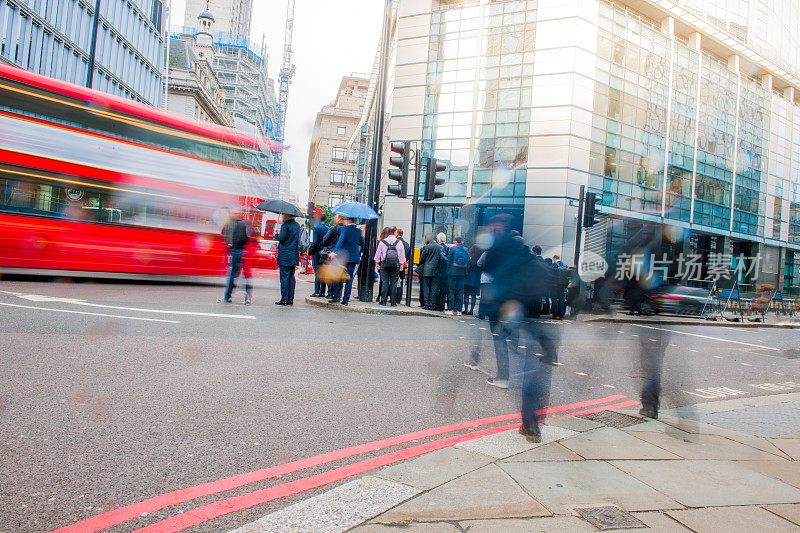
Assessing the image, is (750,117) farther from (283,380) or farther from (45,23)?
(45,23)

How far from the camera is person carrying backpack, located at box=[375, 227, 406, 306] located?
1139 centimetres

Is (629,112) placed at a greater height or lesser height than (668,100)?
lesser

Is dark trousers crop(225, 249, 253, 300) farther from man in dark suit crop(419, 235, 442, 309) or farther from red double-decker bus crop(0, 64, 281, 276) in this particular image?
man in dark suit crop(419, 235, 442, 309)

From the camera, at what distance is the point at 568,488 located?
9.14ft

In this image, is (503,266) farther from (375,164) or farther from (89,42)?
(89,42)

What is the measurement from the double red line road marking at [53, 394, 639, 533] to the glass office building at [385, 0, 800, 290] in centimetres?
2400

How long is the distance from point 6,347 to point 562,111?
1023 inches

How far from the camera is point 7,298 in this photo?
8102 mm

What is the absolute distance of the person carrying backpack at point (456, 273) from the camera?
1173cm

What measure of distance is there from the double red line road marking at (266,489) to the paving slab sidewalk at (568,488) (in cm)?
17

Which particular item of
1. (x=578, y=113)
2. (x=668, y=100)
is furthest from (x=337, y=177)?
(x=578, y=113)

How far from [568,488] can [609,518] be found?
1.11 feet

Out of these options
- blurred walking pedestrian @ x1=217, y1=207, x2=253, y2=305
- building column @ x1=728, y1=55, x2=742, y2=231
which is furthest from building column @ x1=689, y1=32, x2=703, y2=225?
blurred walking pedestrian @ x1=217, y1=207, x2=253, y2=305

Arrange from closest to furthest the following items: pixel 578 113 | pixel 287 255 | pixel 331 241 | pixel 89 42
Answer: pixel 287 255 → pixel 331 241 → pixel 578 113 → pixel 89 42
